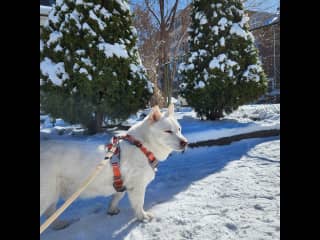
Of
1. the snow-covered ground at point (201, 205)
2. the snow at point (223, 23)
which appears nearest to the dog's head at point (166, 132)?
the snow-covered ground at point (201, 205)

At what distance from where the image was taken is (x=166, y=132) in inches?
95.8

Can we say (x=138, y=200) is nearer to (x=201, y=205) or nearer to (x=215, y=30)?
(x=201, y=205)

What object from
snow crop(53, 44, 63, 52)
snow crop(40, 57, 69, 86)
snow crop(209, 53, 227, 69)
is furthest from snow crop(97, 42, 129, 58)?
snow crop(209, 53, 227, 69)

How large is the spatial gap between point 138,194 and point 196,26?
615 centimetres

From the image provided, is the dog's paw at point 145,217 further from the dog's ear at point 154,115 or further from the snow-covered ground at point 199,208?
the dog's ear at point 154,115

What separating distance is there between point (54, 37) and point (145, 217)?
4.39m

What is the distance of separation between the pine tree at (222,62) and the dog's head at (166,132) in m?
4.64

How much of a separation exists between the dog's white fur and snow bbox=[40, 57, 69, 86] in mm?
3156

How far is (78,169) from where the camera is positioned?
2287 millimetres

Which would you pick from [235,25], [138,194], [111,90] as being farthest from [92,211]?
[235,25]

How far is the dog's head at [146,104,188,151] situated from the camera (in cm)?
239

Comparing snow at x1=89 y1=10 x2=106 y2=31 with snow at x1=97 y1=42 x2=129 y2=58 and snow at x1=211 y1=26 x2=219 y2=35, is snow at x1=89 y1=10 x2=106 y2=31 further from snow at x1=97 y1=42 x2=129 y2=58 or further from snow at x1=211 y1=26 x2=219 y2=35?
snow at x1=211 y1=26 x2=219 y2=35

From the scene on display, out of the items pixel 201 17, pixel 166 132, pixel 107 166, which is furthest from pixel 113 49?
pixel 107 166
